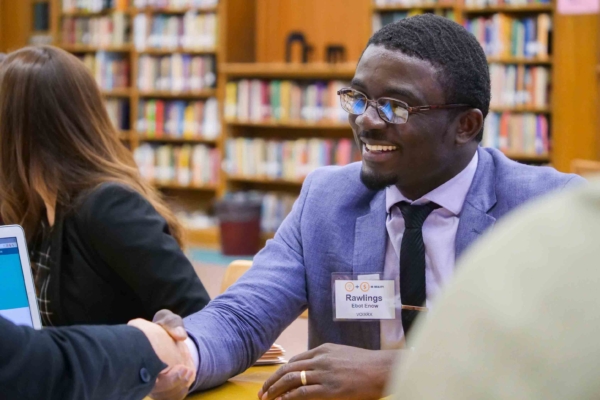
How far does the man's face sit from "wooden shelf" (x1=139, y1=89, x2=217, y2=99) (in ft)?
→ 19.5

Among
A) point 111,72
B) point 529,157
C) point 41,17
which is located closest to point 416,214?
point 529,157

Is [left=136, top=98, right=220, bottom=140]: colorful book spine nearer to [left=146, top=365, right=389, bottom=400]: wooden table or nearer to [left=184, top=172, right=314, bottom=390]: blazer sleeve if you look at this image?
[left=184, top=172, right=314, bottom=390]: blazer sleeve

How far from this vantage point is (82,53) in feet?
28.6

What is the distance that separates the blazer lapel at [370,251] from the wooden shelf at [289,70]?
497 cm

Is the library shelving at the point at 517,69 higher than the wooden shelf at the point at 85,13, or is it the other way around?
the wooden shelf at the point at 85,13

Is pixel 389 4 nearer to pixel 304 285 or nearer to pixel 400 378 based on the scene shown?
pixel 304 285

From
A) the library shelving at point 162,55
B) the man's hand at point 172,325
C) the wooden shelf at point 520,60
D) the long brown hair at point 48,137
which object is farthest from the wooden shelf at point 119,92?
the man's hand at point 172,325

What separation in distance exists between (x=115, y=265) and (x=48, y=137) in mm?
380

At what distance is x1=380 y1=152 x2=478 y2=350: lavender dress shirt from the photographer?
1816 millimetres

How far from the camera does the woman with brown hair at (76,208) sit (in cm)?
200

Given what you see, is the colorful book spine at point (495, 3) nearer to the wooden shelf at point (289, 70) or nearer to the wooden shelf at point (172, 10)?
the wooden shelf at point (289, 70)

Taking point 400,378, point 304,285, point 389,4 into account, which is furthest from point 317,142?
point 400,378

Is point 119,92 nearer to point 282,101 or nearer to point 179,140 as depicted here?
point 179,140

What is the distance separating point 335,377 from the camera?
1521 millimetres
